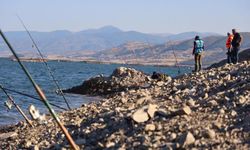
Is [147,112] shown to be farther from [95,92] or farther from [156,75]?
[95,92]

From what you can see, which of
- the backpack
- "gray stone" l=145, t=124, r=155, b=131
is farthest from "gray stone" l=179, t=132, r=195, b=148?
the backpack

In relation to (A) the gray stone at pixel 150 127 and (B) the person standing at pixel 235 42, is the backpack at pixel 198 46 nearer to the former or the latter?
(B) the person standing at pixel 235 42

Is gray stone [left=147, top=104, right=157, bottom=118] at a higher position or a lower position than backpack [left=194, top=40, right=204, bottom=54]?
lower

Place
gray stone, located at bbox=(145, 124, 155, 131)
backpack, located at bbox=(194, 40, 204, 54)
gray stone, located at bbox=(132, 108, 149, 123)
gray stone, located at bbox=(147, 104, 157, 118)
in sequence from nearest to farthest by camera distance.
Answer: gray stone, located at bbox=(145, 124, 155, 131) < gray stone, located at bbox=(132, 108, 149, 123) < gray stone, located at bbox=(147, 104, 157, 118) < backpack, located at bbox=(194, 40, 204, 54)

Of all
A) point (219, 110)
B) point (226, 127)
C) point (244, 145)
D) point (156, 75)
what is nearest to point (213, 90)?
point (219, 110)

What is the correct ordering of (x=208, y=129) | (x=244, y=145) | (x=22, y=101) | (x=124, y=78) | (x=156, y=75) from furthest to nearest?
(x=124, y=78), (x=22, y=101), (x=156, y=75), (x=208, y=129), (x=244, y=145)

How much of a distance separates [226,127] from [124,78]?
28545 millimetres

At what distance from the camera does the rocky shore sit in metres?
10.8

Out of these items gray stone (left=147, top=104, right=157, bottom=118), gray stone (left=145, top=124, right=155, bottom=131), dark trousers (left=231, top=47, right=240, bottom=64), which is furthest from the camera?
dark trousers (left=231, top=47, right=240, bottom=64)

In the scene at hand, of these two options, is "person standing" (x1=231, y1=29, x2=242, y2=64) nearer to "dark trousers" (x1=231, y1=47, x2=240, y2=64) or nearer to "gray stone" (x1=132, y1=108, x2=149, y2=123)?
"dark trousers" (x1=231, y1=47, x2=240, y2=64)

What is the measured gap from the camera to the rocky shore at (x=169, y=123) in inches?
426

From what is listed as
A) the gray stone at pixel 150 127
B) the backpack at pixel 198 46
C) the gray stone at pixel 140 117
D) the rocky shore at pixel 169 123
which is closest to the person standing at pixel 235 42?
the backpack at pixel 198 46

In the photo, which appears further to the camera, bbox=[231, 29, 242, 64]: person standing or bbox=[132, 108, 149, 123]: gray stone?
bbox=[231, 29, 242, 64]: person standing

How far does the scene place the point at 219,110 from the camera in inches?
481
